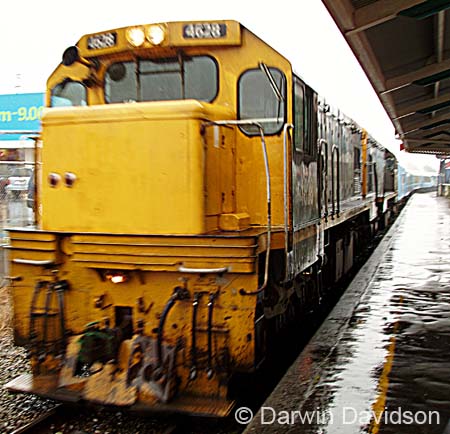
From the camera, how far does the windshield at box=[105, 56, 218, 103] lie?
5.59 meters

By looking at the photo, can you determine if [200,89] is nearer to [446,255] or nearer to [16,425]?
[16,425]

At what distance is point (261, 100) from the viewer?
18.1 ft

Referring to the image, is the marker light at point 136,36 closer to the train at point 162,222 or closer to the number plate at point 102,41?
the train at point 162,222

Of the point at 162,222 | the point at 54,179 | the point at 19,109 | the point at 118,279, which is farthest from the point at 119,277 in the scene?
the point at 19,109

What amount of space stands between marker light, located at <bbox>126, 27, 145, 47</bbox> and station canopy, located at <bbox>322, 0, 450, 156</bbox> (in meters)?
2.65

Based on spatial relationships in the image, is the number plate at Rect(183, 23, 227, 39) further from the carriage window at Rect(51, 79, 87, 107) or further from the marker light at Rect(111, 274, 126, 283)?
the marker light at Rect(111, 274, 126, 283)

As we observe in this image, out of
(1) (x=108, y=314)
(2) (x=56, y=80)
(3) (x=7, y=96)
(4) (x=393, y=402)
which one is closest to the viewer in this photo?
(4) (x=393, y=402)

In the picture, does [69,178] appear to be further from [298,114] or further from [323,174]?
[323,174]

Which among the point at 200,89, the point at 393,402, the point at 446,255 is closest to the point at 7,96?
the point at 446,255

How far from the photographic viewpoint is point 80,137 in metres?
5.19

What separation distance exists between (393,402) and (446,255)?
9793 mm

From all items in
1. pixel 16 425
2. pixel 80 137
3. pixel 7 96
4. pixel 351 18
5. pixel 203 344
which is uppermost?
pixel 7 96

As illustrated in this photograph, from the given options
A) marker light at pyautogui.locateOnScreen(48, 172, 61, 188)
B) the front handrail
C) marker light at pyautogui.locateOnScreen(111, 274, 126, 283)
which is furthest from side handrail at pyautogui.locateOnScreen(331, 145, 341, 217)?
marker light at pyautogui.locateOnScreen(48, 172, 61, 188)

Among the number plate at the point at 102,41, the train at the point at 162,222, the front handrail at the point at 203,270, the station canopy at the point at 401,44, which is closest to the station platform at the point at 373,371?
the train at the point at 162,222
